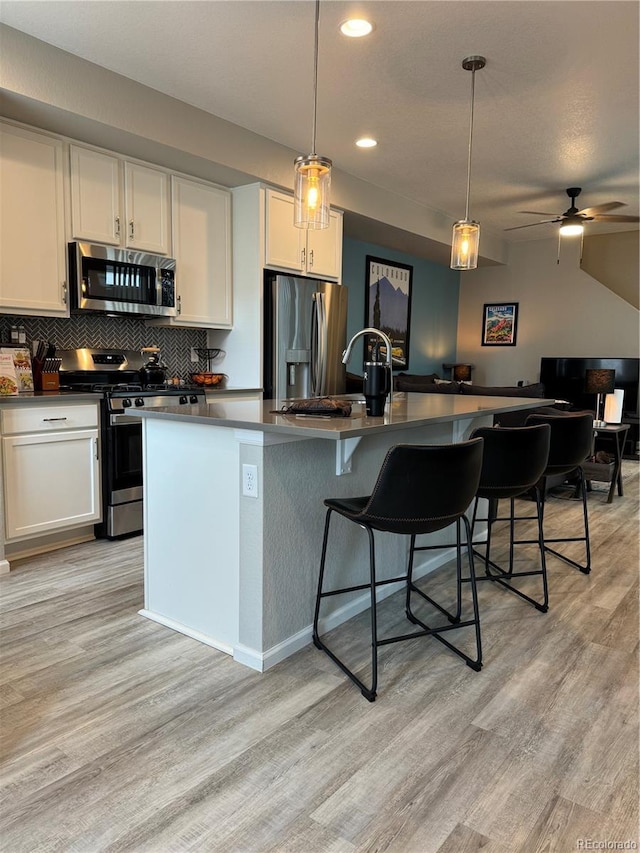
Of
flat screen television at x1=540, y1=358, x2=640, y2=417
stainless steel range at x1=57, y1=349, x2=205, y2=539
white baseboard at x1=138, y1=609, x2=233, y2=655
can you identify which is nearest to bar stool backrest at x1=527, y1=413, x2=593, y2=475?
white baseboard at x1=138, y1=609, x2=233, y2=655

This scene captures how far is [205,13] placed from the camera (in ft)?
8.98

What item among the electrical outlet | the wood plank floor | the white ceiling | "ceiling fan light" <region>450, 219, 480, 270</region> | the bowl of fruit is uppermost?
the white ceiling

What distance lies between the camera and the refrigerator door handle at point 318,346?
4.75 meters

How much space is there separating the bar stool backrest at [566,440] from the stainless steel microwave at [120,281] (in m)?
2.58

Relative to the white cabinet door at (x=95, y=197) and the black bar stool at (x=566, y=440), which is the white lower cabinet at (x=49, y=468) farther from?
the black bar stool at (x=566, y=440)

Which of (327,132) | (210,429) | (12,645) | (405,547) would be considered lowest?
(12,645)

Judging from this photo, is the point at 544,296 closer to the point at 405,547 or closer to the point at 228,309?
the point at 228,309

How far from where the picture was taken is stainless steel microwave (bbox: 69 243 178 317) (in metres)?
3.54

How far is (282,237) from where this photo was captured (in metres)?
4.53

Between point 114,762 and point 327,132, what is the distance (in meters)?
3.97

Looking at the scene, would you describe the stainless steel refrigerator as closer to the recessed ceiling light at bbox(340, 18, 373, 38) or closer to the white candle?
the recessed ceiling light at bbox(340, 18, 373, 38)

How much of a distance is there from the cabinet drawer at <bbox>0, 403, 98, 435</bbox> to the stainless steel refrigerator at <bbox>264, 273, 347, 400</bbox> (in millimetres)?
1478

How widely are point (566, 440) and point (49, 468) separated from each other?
288 centimetres

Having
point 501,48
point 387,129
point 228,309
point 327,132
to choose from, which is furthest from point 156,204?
point 501,48
